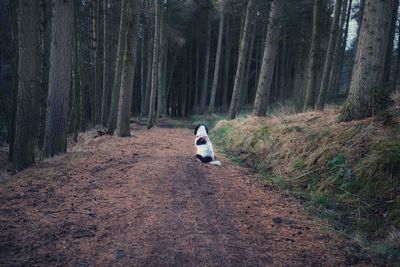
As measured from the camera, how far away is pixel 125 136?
16297 millimetres

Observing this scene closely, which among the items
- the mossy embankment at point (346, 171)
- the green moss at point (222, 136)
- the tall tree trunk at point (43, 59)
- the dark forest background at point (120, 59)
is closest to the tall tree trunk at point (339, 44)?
the dark forest background at point (120, 59)

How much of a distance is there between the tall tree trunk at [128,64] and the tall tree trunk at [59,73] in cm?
491

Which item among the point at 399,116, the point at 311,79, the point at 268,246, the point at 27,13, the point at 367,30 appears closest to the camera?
the point at 268,246

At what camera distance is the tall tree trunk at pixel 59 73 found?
10102 millimetres

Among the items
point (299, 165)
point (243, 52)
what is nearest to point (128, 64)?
point (243, 52)

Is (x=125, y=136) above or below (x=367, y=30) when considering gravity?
below

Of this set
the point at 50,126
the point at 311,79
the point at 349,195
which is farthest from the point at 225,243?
the point at 311,79

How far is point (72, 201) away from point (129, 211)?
1209 mm

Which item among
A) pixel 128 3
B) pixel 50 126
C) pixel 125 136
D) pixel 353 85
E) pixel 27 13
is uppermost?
pixel 128 3

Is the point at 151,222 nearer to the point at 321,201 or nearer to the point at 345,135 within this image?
the point at 321,201

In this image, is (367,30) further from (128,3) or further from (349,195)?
(128,3)

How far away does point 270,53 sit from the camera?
15016 mm

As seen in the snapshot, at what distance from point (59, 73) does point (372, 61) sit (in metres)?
8.11

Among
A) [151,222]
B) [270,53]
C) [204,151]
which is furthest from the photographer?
[270,53]
